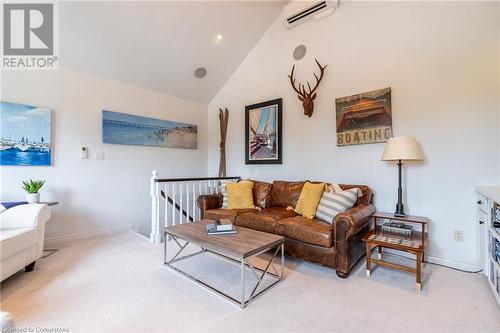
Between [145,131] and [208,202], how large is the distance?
1756mm

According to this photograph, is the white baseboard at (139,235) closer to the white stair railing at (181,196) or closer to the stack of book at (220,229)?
the white stair railing at (181,196)

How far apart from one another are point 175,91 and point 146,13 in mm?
1470

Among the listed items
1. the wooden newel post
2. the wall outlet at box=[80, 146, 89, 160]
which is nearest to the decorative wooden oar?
the wooden newel post

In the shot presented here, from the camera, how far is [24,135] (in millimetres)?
2930

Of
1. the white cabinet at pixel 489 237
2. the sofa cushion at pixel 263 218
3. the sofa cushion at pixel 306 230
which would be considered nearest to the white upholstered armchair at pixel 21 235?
the sofa cushion at pixel 263 218

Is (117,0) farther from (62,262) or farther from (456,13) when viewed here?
(456,13)

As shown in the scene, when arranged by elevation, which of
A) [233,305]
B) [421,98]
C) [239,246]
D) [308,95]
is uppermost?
[308,95]

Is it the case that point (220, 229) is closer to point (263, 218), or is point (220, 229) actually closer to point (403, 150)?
point (263, 218)

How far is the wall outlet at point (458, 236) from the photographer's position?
96.6 inches

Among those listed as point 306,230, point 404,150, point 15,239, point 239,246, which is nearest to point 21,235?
point 15,239

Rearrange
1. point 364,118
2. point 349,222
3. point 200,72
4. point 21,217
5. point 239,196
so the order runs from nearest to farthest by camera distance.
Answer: point 349,222
point 21,217
point 364,118
point 239,196
point 200,72

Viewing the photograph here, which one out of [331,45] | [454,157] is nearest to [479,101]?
[454,157]

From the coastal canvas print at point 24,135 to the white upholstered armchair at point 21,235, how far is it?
3.10 ft

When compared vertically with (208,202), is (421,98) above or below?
above
